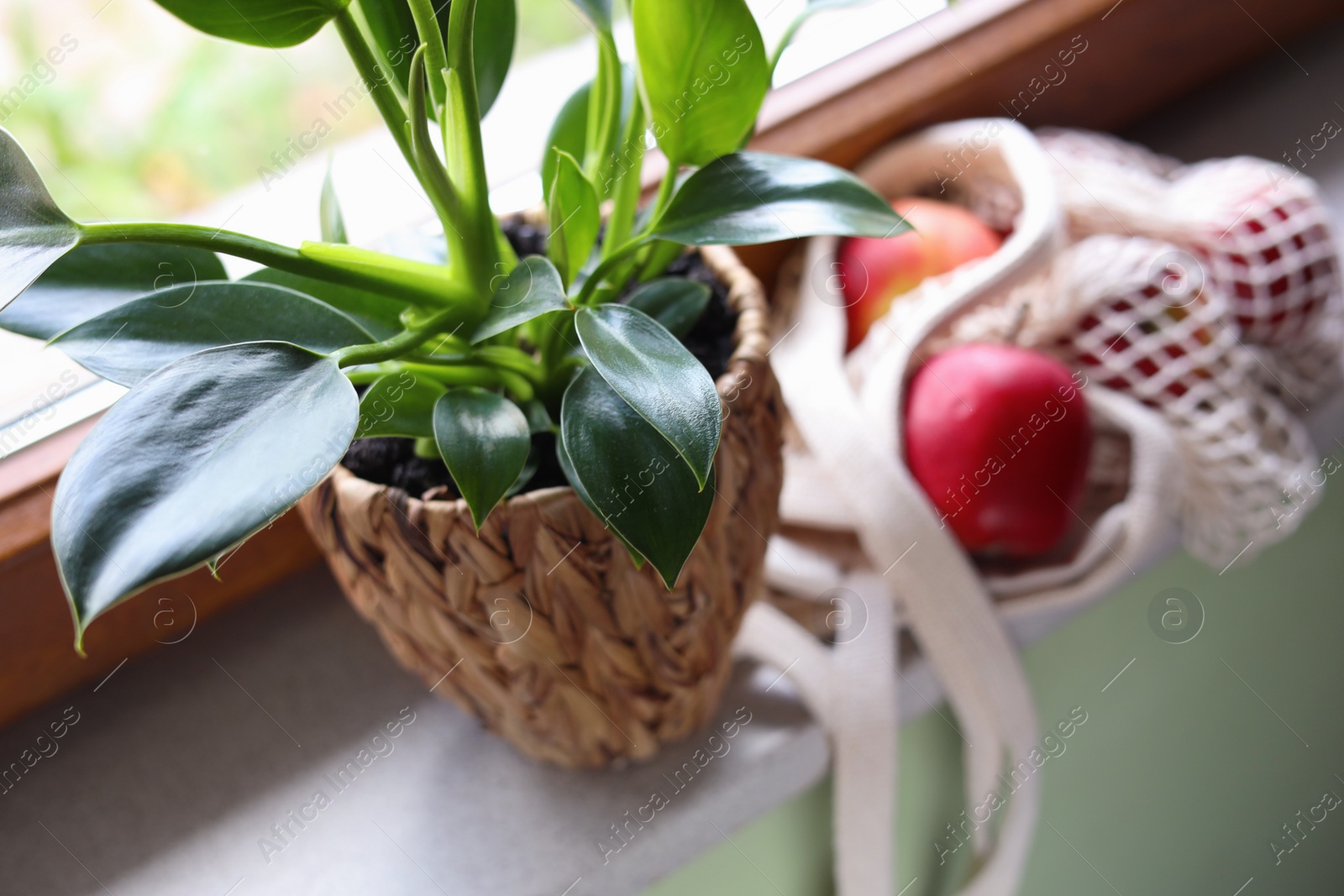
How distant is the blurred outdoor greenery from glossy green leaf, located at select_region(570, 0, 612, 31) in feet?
0.87

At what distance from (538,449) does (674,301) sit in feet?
0.31

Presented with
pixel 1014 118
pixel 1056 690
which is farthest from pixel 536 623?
pixel 1014 118

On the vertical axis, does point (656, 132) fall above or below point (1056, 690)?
above

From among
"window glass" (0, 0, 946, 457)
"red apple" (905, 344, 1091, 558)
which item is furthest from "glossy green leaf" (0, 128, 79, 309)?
"red apple" (905, 344, 1091, 558)

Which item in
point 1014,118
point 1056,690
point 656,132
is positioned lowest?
point 1056,690

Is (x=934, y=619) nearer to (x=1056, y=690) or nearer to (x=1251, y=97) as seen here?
(x=1056, y=690)

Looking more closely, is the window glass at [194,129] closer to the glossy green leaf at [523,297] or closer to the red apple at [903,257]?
the red apple at [903,257]

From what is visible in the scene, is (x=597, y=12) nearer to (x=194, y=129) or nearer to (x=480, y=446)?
(x=480, y=446)

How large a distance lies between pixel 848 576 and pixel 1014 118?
483 millimetres

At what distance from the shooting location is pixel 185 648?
670 millimetres

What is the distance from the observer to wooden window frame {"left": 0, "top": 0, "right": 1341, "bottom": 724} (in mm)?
552

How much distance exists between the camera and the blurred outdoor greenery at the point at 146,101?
62cm

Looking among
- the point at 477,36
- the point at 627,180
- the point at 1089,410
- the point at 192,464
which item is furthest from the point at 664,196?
the point at 1089,410

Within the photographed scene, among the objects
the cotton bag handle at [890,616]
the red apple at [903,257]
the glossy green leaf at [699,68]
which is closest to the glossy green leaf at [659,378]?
the glossy green leaf at [699,68]
